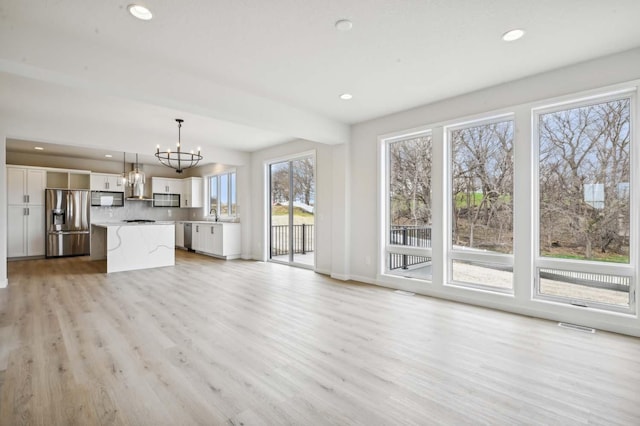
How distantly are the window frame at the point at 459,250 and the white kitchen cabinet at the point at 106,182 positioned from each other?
8537 millimetres

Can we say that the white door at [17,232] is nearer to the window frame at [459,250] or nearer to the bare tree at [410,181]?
the bare tree at [410,181]

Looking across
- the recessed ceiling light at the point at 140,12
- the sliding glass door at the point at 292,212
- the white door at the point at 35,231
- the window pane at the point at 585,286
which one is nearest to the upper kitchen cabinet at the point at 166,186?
the white door at the point at 35,231

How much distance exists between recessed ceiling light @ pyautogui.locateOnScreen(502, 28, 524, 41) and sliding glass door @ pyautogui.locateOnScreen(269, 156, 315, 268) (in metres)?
4.09

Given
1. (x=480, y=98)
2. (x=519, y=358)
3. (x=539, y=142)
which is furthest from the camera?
(x=480, y=98)

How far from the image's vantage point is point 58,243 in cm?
789

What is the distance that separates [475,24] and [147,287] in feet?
17.3

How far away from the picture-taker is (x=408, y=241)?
4836mm

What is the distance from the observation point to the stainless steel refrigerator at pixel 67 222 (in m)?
7.81

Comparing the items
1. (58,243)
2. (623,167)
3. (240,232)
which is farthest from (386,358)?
(58,243)

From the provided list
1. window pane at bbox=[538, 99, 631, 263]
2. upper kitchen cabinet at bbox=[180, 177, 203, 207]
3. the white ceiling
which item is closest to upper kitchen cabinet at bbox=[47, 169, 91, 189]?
upper kitchen cabinet at bbox=[180, 177, 203, 207]

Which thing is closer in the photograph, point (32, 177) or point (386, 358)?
point (386, 358)

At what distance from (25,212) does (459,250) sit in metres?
9.59

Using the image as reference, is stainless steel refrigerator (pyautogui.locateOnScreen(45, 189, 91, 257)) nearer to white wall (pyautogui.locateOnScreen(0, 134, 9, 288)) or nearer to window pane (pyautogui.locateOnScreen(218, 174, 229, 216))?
window pane (pyautogui.locateOnScreen(218, 174, 229, 216))

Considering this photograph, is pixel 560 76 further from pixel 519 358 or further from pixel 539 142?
pixel 519 358
